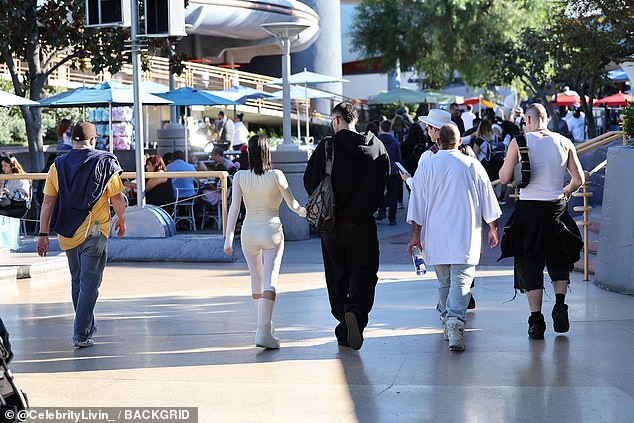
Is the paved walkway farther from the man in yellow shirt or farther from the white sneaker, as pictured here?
the man in yellow shirt

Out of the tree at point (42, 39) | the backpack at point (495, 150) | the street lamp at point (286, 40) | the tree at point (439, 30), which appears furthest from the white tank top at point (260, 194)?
the tree at point (439, 30)

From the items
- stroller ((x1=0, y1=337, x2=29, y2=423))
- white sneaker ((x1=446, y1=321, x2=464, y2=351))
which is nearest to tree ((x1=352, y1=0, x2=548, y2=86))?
white sneaker ((x1=446, y1=321, x2=464, y2=351))

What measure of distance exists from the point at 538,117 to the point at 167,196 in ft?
27.5

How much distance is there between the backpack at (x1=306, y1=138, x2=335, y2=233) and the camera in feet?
25.9

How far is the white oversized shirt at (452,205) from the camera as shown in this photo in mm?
7992

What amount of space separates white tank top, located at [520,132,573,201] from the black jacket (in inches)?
48.4

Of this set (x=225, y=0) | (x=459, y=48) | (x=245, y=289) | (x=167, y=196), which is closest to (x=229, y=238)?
(x=245, y=289)

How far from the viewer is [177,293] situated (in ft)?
36.7

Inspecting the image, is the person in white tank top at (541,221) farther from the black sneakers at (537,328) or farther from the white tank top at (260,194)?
the white tank top at (260,194)

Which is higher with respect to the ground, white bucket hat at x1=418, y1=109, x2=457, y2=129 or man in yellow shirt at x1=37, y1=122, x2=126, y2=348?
white bucket hat at x1=418, y1=109, x2=457, y2=129

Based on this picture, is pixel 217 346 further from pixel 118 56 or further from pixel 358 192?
pixel 118 56

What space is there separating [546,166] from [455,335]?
148 centimetres

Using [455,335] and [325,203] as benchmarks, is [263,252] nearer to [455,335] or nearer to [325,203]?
[325,203]

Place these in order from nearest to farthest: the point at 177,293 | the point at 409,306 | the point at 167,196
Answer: the point at 409,306 → the point at 177,293 → the point at 167,196
